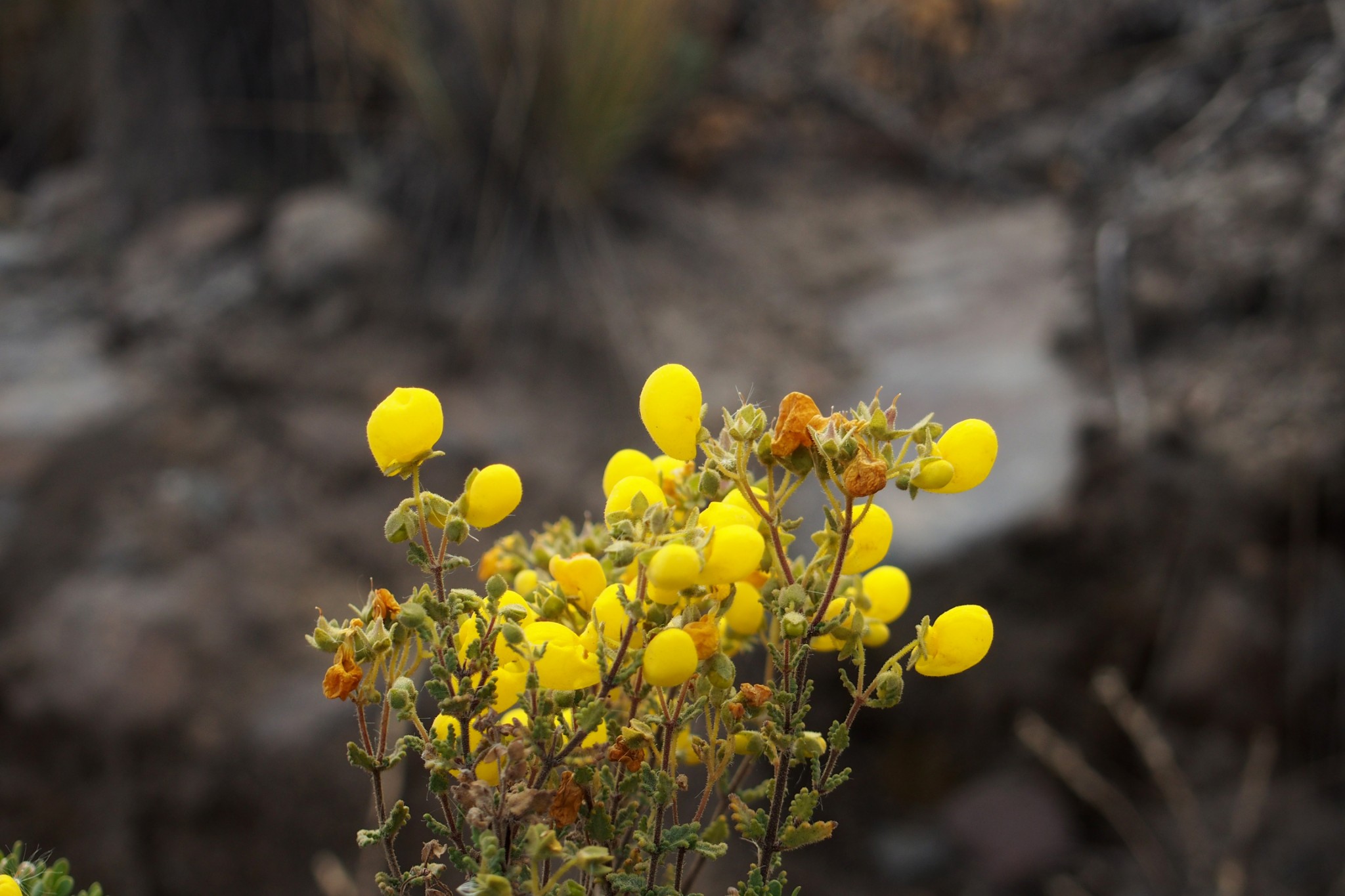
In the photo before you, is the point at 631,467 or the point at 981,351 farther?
the point at 981,351

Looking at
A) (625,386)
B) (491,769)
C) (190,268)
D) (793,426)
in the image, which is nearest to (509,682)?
(491,769)

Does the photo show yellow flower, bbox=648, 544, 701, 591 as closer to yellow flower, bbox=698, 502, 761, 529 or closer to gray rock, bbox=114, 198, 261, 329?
yellow flower, bbox=698, 502, 761, 529

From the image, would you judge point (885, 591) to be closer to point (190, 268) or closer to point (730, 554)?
point (730, 554)

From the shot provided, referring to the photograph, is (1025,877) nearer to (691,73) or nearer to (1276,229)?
(1276,229)

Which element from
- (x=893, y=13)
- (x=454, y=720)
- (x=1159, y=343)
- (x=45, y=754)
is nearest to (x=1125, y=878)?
(x=1159, y=343)

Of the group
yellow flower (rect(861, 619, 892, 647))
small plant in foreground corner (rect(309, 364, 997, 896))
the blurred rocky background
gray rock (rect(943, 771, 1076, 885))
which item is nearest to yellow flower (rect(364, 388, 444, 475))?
small plant in foreground corner (rect(309, 364, 997, 896))

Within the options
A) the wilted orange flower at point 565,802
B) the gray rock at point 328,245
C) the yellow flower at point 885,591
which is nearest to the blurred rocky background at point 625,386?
the gray rock at point 328,245
